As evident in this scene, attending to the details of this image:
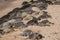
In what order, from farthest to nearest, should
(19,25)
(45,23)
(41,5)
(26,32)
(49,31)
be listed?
(41,5)
(19,25)
(45,23)
(26,32)
(49,31)

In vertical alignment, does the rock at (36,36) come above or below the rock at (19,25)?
below

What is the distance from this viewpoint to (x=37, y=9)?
12.7 m

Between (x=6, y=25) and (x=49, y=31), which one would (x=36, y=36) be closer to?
(x=49, y=31)

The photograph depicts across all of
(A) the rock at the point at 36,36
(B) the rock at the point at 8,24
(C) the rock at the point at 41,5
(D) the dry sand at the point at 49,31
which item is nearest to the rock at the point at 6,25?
(B) the rock at the point at 8,24

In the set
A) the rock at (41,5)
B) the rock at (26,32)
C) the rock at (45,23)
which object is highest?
the rock at (41,5)

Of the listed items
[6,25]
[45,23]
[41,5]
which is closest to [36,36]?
[45,23]

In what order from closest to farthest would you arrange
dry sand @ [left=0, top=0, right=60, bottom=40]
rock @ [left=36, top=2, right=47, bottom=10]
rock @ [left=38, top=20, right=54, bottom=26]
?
1. dry sand @ [left=0, top=0, right=60, bottom=40]
2. rock @ [left=38, top=20, right=54, bottom=26]
3. rock @ [left=36, top=2, right=47, bottom=10]

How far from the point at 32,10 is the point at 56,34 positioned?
3.44 meters

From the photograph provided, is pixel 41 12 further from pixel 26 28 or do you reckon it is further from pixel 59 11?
pixel 26 28

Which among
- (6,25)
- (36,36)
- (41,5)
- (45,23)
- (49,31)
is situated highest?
(41,5)

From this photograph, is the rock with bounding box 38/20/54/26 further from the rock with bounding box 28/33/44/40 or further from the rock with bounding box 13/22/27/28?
the rock with bounding box 28/33/44/40

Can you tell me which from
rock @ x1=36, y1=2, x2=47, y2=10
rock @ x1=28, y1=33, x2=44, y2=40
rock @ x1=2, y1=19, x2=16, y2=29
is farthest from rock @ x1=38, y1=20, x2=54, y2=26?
rock @ x1=36, y1=2, x2=47, y2=10

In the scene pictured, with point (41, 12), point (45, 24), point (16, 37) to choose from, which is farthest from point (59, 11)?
point (16, 37)

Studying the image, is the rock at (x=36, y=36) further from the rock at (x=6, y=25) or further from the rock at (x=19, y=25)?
the rock at (x=6, y=25)
